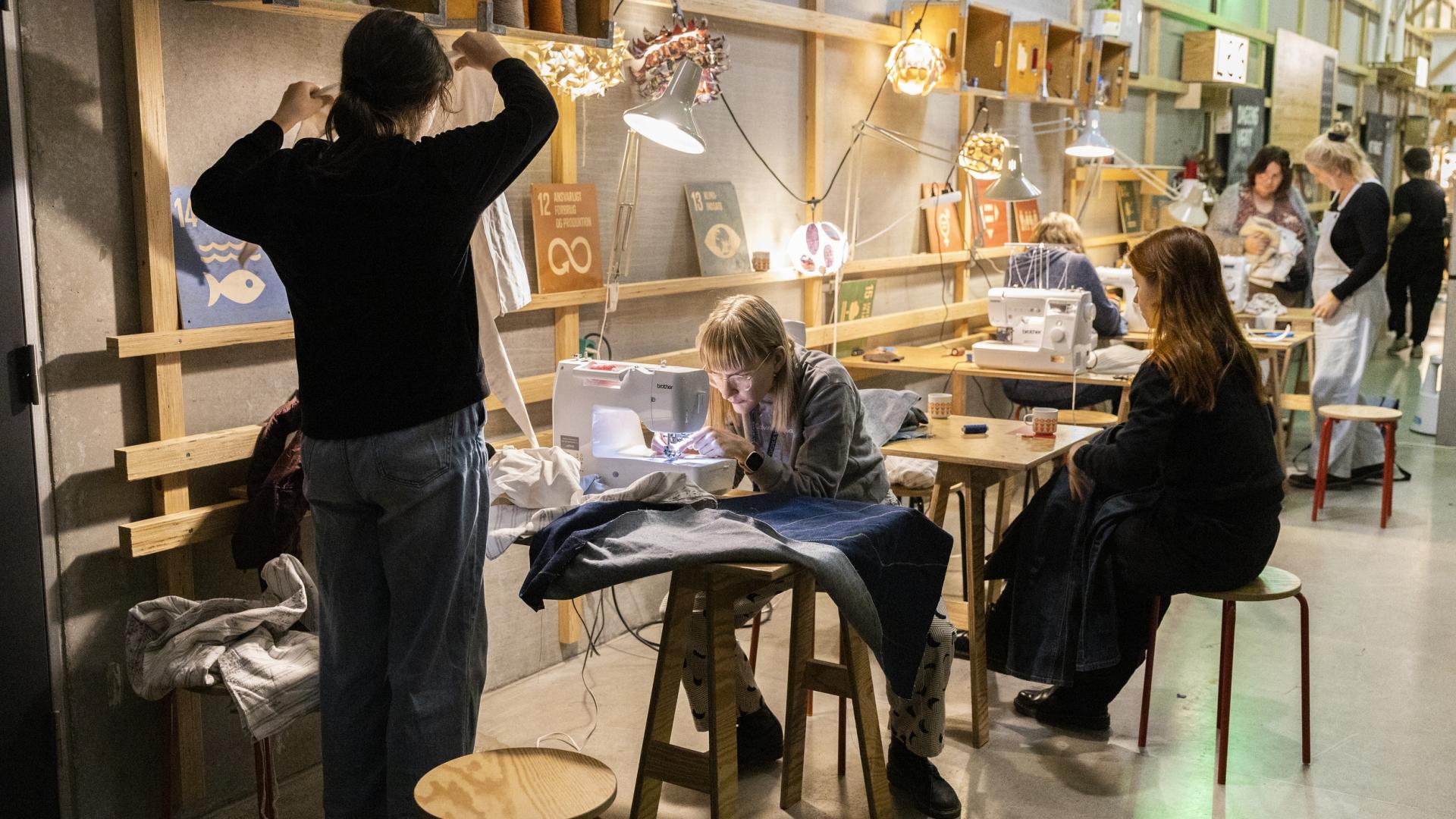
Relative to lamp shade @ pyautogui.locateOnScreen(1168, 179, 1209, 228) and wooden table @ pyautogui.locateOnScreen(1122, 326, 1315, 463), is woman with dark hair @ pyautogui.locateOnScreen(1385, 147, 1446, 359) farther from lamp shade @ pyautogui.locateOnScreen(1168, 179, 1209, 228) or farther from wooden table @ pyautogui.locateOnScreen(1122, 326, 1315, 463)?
wooden table @ pyautogui.locateOnScreen(1122, 326, 1315, 463)

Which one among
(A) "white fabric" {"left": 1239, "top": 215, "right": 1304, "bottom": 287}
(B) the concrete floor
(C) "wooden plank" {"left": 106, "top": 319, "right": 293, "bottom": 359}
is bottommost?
(B) the concrete floor

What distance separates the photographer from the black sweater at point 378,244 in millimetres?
2164

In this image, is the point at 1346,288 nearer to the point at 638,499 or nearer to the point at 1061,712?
the point at 1061,712

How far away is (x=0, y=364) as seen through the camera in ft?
8.34

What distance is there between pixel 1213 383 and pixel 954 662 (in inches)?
53.0

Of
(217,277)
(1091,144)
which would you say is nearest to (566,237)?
(217,277)

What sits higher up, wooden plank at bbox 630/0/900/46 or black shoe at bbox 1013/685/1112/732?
wooden plank at bbox 630/0/900/46

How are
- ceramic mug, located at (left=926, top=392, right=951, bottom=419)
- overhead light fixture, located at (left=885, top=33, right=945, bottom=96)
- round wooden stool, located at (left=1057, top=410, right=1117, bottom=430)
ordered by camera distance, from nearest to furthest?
ceramic mug, located at (left=926, top=392, right=951, bottom=419)
round wooden stool, located at (left=1057, top=410, right=1117, bottom=430)
overhead light fixture, located at (left=885, top=33, right=945, bottom=96)

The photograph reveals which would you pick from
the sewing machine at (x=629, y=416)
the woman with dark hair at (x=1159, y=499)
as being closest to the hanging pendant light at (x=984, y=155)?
the woman with dark hair at (x=1159, y=499)

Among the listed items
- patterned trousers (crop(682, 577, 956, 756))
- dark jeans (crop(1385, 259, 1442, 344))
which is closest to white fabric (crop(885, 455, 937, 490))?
patterned trousers (crop(682, 577, 956, 756))

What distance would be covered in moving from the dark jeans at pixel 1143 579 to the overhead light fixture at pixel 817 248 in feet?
6.16

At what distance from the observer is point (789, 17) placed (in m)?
4.61

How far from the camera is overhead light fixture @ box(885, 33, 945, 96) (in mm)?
5062

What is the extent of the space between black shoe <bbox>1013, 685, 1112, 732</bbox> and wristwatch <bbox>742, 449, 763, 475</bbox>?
1275 millimetres
